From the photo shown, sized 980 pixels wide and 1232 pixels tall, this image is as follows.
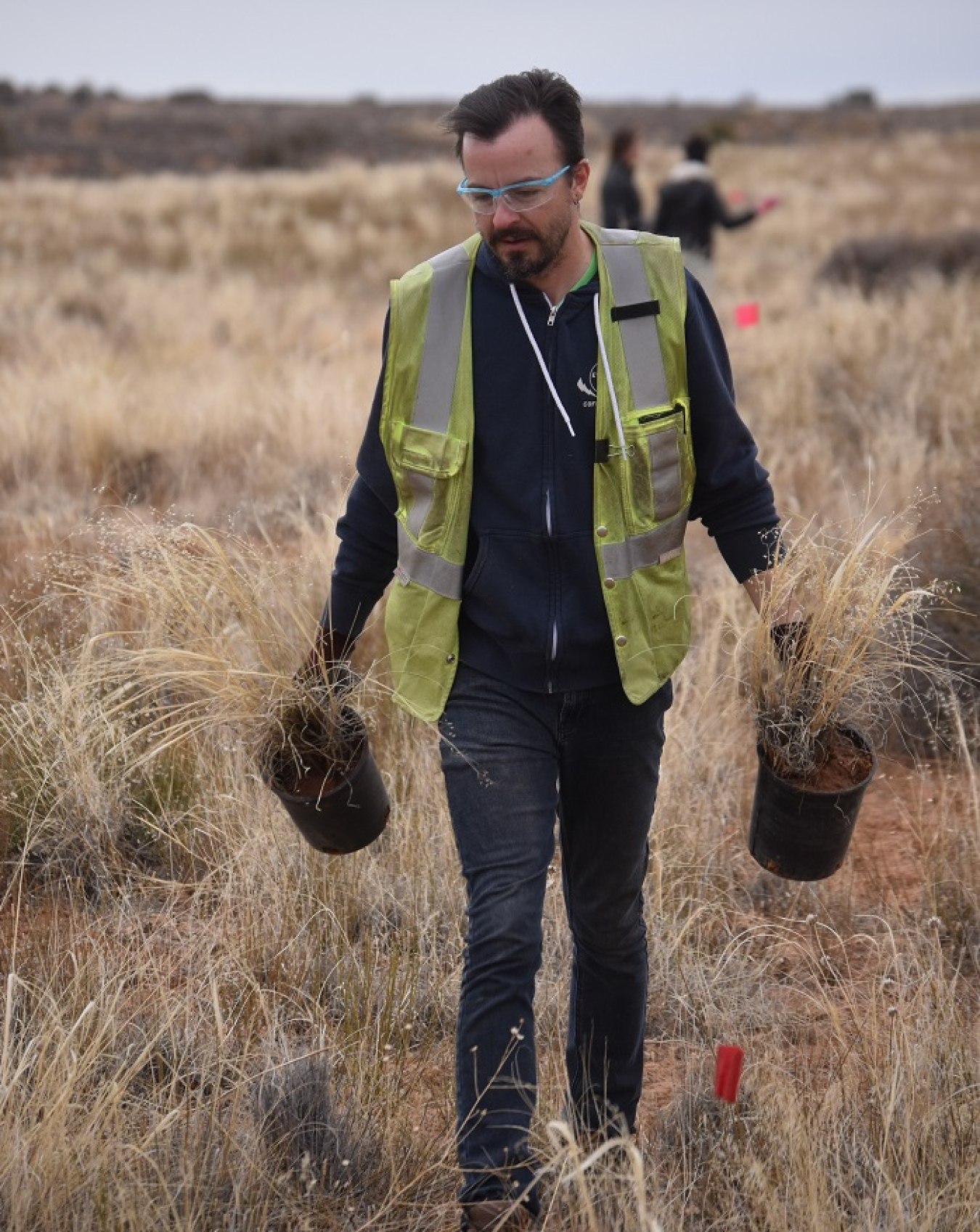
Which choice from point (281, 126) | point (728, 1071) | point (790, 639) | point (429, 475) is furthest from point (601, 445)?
point (281, 126)

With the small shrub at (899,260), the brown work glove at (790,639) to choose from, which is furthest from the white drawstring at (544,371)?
the small shrub at (899,260)

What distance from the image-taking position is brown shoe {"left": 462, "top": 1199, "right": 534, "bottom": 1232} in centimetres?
231

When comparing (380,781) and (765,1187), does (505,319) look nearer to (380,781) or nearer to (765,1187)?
(380,781)

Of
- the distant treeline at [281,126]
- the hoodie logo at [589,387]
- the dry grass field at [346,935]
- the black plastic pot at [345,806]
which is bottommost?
the dry grass field at [346,935]

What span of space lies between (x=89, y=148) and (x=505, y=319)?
4165cm

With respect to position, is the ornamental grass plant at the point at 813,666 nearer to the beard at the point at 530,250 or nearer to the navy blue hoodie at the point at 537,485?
the navy blue hoodie at the point at 537,485

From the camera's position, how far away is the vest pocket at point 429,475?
258cm

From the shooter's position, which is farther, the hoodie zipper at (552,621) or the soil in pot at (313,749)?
the soil in pot at (313,749)

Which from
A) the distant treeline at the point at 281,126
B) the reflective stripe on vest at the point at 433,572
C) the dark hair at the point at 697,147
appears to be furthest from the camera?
the distant treeline at the point at 281,126

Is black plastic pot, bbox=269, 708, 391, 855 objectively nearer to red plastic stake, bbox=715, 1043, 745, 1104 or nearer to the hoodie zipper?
the hoodie zipper

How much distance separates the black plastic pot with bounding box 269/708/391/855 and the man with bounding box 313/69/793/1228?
39 centimetres

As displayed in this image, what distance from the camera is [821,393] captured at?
31.7 feet

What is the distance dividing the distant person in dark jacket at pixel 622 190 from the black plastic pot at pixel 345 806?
8.02 metres

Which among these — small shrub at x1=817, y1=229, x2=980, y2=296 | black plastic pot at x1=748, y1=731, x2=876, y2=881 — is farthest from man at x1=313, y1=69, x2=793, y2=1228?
small shrub at x1=817, y1=229, x2=980, y2=296
